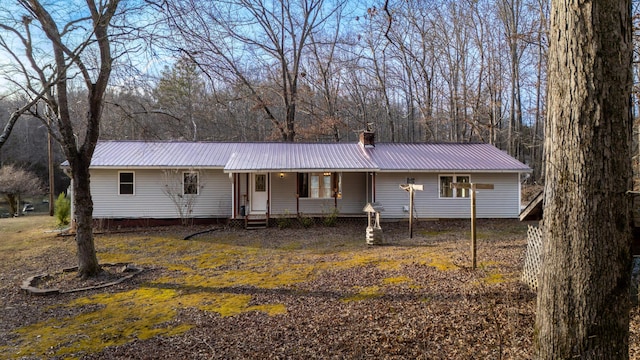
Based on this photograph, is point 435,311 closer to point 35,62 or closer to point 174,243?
point 35,62

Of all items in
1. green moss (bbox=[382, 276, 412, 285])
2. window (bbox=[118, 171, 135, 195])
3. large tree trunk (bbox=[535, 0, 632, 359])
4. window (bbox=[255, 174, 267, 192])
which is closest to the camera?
large tree trunk (bbox=[535, 0, 632, 359])

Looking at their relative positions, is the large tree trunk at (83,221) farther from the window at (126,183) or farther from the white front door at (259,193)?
the white front door at (259,193)

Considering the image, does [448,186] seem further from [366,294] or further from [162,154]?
[162,154]

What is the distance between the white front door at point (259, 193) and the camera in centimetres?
1603

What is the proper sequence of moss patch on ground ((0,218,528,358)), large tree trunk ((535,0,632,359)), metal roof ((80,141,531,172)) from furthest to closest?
metal roof ((80,141,531,172)), moss patch on ground ((0,218,528,358)), large tree trunk ((535,0,632,359))

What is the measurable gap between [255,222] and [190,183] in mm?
3342

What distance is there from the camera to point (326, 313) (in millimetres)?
5605

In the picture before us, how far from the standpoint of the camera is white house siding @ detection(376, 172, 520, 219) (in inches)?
613

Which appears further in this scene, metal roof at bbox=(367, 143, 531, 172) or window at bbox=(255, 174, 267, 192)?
window at bbox=(255, 174, 267, 192)

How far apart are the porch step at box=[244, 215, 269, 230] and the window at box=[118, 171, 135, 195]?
5.15m

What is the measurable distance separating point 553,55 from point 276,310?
5.06 meters

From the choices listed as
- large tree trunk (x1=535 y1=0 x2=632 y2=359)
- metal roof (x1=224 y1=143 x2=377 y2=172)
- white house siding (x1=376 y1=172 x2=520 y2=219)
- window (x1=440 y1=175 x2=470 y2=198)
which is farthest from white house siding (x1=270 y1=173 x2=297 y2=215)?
large tree trunk (x1=535 y1=0 x2=632 y2=359)

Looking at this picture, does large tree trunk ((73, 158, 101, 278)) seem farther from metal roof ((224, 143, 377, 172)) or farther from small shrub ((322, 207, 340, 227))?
small shrub ((322, 207, 340, 227))

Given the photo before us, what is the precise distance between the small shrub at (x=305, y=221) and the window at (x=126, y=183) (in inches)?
286
